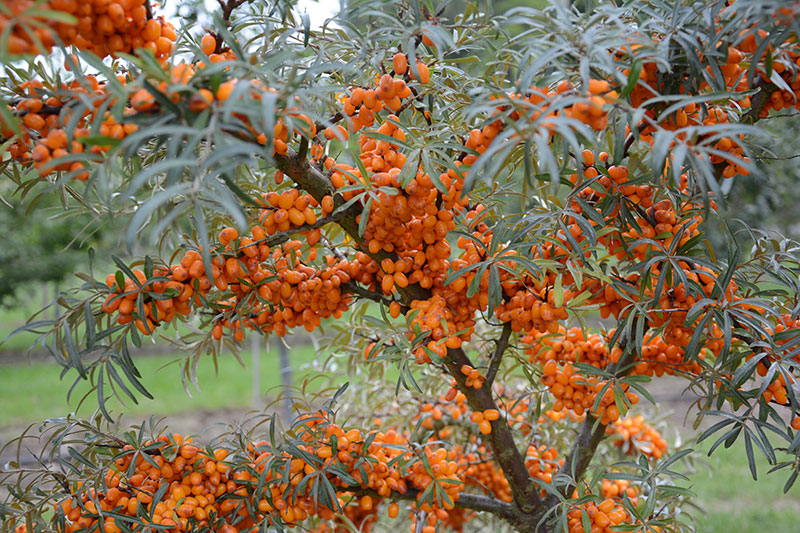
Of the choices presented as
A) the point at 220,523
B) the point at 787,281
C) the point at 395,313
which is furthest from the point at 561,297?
the point at 220,523

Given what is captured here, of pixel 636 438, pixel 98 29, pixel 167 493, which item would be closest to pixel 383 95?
pixel 98 29

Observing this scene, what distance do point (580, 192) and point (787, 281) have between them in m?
0.32

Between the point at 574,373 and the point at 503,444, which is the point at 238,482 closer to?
the point at 503,444

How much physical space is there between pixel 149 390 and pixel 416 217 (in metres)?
4.85

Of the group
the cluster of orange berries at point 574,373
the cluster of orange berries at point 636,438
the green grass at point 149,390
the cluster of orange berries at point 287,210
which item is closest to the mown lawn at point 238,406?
the green grass at point 149,390

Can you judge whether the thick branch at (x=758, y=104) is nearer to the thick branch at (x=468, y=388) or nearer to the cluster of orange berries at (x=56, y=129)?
the thick branch at (x=468, y=388)

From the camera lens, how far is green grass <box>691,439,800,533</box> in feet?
8.30

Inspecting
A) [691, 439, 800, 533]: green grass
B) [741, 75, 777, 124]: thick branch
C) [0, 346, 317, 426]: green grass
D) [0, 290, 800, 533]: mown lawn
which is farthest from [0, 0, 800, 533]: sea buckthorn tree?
[0, 346, 317, 426]: green grass

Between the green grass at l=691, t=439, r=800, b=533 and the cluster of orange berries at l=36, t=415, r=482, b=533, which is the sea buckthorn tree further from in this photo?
the green grass at l=691, t=439, r=800, b=533

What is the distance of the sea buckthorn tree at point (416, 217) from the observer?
1.95 ft

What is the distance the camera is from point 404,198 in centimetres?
76

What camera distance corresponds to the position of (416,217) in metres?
0.82

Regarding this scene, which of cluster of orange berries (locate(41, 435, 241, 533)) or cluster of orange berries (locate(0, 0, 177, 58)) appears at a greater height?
cluster of orange berries (locate(0, 0, 177, 58))

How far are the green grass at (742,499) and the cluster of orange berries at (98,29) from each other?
2.45 m
